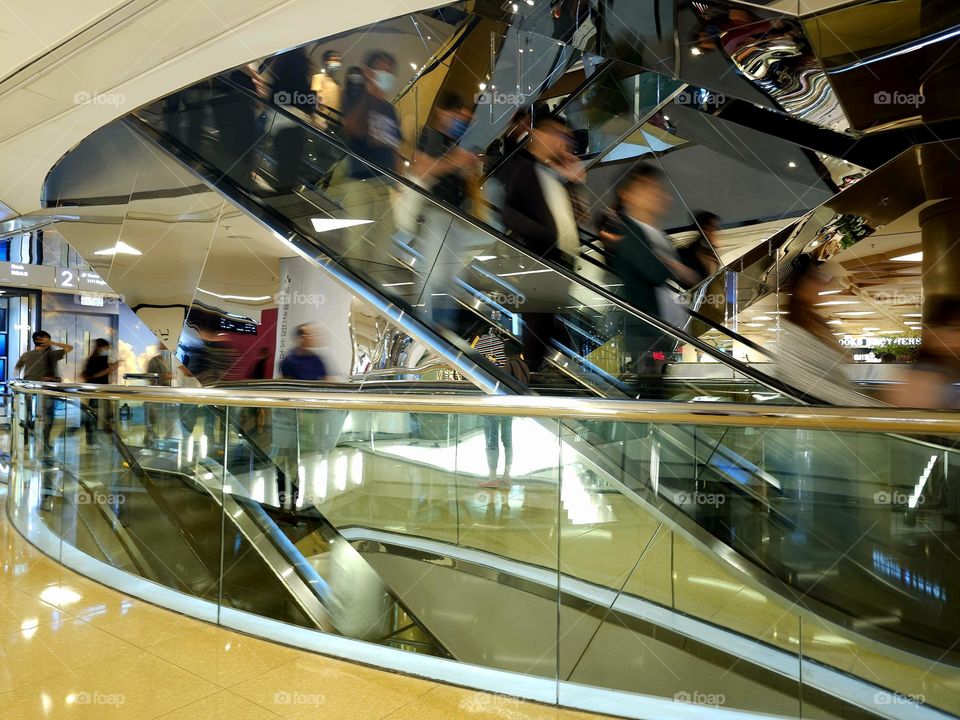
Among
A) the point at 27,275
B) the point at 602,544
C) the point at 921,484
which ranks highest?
the point at 27,275

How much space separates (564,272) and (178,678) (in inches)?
184

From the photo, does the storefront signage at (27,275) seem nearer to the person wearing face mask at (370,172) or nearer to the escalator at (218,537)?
the person wearing face mask at (370,172)

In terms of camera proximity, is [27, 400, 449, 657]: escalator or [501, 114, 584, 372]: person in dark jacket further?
[501, 114, 584, 372]: person in dark jacket

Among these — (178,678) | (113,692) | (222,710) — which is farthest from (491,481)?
(113,692)

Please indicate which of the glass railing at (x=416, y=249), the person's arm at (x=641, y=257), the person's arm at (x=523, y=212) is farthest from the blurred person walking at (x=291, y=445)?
the person's arm at (x=641, y=257)

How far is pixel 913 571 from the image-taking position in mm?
1696

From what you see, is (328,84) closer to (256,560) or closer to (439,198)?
(439,198)

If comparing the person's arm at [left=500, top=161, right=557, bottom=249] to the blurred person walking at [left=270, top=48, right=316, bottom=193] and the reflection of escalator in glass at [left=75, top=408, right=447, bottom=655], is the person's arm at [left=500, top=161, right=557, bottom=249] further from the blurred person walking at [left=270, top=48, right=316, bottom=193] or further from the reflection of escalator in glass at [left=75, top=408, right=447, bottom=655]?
the reflection of escalator in glass at [left=75, top=408, right=447, bottom=655]

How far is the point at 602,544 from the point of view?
197 cm

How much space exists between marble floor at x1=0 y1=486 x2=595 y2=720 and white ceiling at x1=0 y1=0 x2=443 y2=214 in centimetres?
285

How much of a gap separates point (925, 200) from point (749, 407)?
16.6 ft

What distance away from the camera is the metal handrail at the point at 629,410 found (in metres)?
1.51

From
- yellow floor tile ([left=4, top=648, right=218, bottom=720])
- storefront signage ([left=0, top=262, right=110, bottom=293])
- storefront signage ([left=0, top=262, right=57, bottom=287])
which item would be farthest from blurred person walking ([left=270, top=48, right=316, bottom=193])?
storefront signage ([left=0, top=262, right=57, bottom=287])

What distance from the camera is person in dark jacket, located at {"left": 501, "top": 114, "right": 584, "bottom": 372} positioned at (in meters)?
5.21
